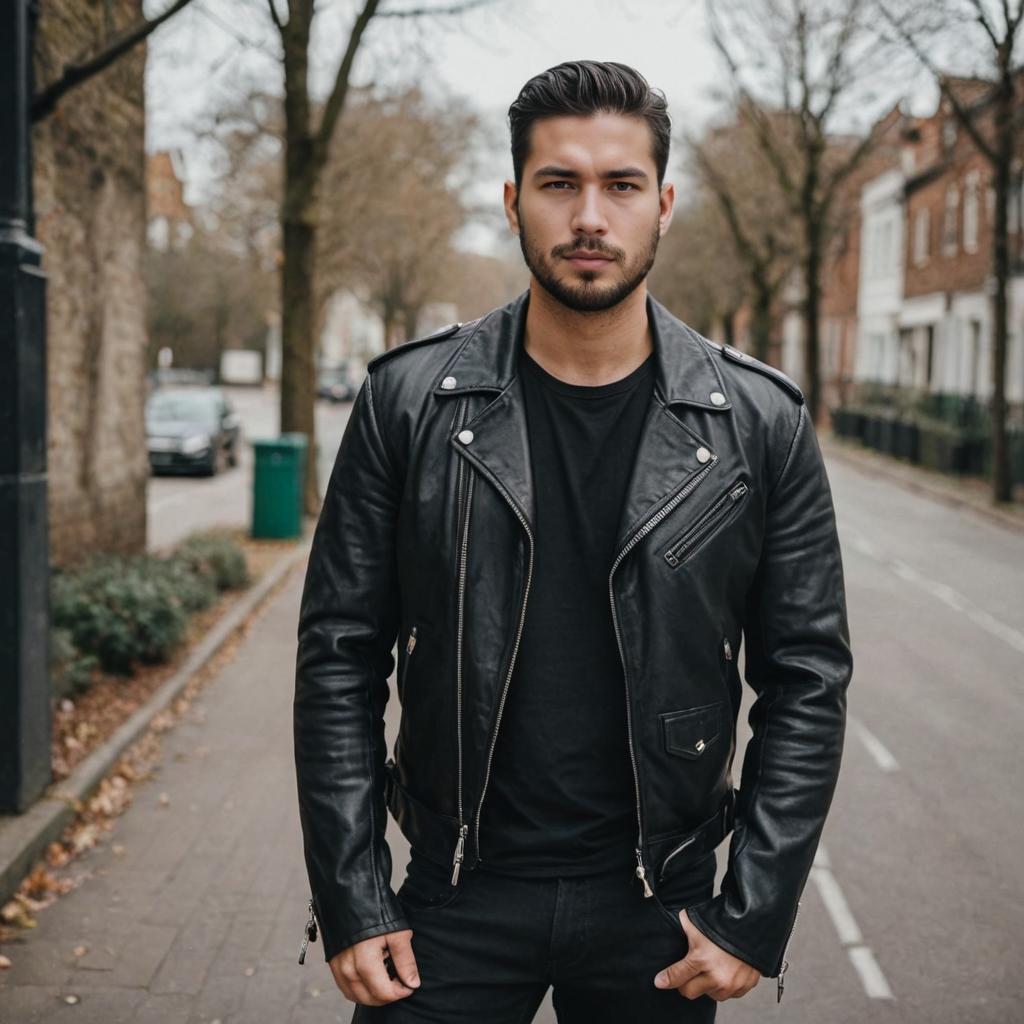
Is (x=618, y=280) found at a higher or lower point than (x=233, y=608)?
higher

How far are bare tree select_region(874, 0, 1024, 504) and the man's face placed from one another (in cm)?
1881

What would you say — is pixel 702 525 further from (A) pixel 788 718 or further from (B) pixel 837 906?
(B) pixel 837 906

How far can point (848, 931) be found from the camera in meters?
4.91

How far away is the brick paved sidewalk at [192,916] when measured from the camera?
4254 millimetres

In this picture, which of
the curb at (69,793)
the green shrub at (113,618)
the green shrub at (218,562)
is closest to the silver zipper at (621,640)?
the curb at (69,793)

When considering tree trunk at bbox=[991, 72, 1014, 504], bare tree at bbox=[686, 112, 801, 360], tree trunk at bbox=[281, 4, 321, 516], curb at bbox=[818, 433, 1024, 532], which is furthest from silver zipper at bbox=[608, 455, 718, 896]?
bare tree at bbox=[686, 112, 801, 360]

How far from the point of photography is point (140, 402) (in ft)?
40.4

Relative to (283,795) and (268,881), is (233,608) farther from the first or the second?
(268,881)

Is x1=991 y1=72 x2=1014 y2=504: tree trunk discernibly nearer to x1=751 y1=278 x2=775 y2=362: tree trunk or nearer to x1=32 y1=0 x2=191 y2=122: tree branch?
x1=32 y1=0 x2=191 y2=122: tree branch

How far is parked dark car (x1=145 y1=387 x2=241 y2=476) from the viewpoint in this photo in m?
26.0

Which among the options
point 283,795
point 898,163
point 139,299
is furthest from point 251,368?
point 283,795

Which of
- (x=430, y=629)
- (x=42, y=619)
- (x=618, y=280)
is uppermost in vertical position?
(x=618, y=280)

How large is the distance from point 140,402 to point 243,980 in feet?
28.4

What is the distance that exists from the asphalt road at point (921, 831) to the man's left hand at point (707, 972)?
88.7 inches
